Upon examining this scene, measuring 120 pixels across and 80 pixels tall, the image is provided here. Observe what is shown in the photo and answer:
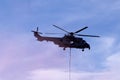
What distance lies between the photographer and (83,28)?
11494cm

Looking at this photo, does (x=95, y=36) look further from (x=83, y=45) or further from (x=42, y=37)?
(x=42, y=37)

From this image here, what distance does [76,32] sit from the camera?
4601 inches

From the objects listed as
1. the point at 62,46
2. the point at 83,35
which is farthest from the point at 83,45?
the point at 62,46

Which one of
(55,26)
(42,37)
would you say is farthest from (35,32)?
(55,26)

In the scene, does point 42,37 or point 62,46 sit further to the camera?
point 42,37

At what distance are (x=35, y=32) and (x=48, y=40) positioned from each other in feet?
24.1

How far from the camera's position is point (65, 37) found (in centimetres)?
11275

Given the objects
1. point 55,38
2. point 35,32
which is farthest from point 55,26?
point 35,32

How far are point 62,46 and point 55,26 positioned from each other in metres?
6.11

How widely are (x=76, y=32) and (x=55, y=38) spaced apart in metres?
7.00

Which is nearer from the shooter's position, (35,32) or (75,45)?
(75,45)

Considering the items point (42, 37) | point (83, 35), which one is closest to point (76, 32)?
point (83, 35)

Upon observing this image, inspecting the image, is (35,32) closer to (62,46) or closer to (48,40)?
Result: (48,40)

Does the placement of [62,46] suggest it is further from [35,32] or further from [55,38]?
[35,32]
